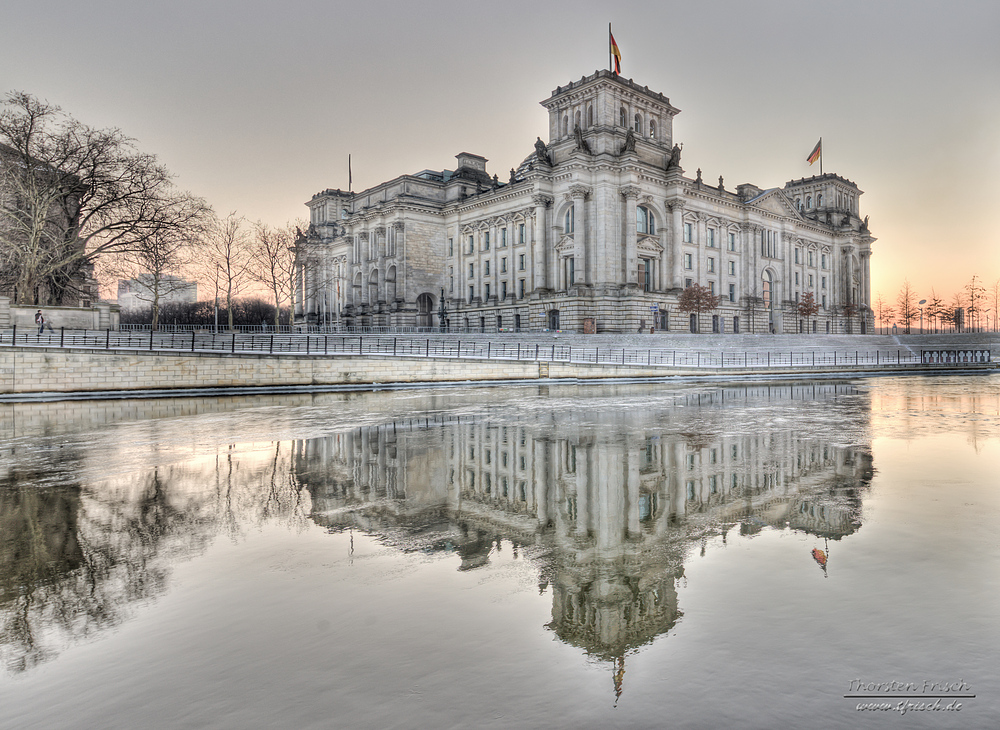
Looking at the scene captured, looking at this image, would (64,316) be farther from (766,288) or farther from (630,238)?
(766,288)

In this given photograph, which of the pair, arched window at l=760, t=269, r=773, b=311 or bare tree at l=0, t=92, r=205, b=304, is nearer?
bare tree at l=0, t=92, r=205, b=304

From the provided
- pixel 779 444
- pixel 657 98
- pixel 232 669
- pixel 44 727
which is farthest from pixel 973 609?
pixel 657 98

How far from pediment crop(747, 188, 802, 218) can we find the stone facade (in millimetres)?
243

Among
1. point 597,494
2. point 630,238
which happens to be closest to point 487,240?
point 630,238

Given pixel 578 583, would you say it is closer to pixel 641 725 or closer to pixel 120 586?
pixel 641 725

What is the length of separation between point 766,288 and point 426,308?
155 ft

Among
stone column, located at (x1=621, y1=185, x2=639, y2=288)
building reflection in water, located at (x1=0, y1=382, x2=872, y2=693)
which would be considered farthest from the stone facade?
building reflection in water, located at (x1=0, y1=382, x2=872, y2=693)

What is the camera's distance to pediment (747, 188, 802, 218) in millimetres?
76062

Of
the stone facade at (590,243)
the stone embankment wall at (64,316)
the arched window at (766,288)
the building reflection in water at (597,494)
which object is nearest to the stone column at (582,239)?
the stone facade at (590,243)

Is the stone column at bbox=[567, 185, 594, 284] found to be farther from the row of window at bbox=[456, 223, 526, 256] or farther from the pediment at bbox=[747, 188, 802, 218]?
the pediment at bbox=[747, 188, 802, 218]

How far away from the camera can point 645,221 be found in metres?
65.1

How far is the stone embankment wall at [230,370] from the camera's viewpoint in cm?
2309

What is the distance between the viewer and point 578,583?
4.86 meters

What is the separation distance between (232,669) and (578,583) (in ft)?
8.72
